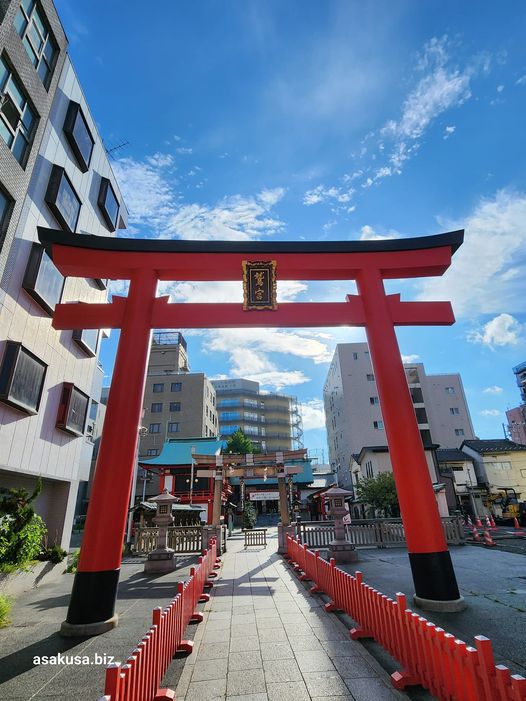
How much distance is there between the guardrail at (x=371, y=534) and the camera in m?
16.9

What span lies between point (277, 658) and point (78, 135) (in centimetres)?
1699

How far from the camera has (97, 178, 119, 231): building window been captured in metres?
16.2

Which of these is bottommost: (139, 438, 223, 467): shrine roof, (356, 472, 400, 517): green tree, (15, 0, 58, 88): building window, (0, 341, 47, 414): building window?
(356, 472, 400, 517): green tree

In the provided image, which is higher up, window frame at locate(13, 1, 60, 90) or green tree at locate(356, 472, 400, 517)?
window frame at locate(13, 1, 60, 90)

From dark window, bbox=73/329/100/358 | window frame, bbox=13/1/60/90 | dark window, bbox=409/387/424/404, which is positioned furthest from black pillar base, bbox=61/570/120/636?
dark window, bbox=409/387/424/404

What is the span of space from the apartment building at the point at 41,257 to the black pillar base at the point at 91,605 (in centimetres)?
486

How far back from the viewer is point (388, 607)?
5.02 meters

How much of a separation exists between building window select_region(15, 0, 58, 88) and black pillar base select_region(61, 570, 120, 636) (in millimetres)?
14445

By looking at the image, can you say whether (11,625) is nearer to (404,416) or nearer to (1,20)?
(404,416)

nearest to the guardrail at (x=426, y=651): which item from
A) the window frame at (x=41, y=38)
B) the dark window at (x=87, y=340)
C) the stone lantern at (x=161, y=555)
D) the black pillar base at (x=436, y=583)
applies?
the black pillar base at (x=436, y=583)

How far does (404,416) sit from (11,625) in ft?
30.1

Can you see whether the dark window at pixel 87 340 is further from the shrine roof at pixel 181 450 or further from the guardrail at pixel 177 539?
the shrine roof at pixel 181 450

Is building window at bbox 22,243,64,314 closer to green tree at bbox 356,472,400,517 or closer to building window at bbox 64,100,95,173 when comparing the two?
building window at bbox 64,100,95,173

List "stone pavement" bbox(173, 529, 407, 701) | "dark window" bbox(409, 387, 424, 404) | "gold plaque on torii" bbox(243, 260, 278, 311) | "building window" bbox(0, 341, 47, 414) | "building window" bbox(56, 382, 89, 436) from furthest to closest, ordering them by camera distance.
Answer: "dark window" bbox(409, 387, 424, 404), "building window" bbox(56, 382, 89, 436), "gold plaque on torii" bbox(243, 260, 278, 311), "building window" bbox(0, 341, 47, 414), "stone pavement" bbox(173, 529, 407, 701)
